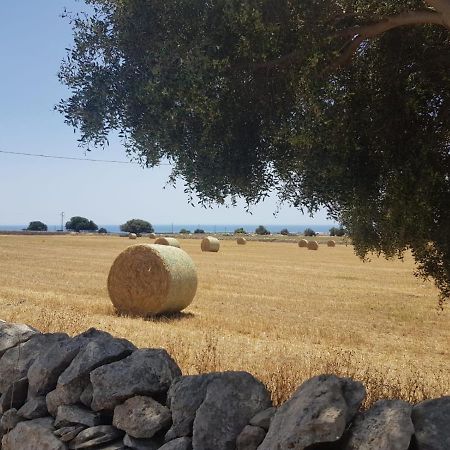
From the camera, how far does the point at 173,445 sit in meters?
5.98

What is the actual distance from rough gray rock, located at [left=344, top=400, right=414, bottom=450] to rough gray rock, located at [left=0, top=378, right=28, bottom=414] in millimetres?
4762

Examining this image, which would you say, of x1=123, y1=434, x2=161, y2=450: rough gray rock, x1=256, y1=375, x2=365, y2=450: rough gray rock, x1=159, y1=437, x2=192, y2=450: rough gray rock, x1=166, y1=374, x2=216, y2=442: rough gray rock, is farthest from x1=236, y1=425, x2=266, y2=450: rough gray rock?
x1=123, y1=434, x2=161, y2=450: rough gray rock

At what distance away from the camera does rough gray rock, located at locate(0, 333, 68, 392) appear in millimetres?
8094

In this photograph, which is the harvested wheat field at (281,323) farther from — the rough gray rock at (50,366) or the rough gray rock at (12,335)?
the rough gray rock at (12,335)

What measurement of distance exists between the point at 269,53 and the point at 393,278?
2840 centimetres

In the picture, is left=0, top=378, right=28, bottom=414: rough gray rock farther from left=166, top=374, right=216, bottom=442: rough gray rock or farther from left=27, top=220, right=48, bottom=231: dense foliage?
left=27, top=220, right=48, bottom=231: dense foliage

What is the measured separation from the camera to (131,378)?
6.82m

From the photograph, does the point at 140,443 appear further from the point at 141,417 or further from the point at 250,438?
the point at 250,438

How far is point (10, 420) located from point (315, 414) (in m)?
4.55

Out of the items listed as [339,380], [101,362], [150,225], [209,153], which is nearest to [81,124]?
[209,153]

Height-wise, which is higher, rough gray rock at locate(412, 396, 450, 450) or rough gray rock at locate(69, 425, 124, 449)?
rough gray rock at locate(412, 396, 450, 450)

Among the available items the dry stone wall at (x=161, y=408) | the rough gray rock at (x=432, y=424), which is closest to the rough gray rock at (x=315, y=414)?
the dry stone wall at (x=161, y=408)

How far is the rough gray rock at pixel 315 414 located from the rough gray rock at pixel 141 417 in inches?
57.8

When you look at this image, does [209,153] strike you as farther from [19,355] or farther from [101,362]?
[19,355]
